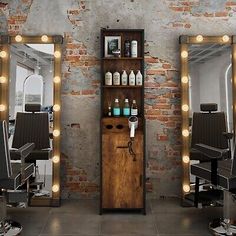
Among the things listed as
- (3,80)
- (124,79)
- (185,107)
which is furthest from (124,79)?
(3,80)

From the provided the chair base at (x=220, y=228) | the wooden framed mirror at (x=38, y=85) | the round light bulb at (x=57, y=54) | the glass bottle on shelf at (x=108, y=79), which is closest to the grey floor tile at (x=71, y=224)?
the wooden framed mirror at (x=38, y=85)

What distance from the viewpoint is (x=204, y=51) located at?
353 centimetres

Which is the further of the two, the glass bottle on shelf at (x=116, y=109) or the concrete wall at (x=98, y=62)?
the concrete wall at (x=98, y=62)

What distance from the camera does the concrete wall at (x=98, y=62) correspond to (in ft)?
11.9

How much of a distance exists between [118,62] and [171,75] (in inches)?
25.6

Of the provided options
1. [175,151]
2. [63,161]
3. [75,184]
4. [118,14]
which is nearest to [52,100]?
[63,161]

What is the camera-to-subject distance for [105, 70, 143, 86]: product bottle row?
135 inches

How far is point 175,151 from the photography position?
3662 mm

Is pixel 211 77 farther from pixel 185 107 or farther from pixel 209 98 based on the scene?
pixel 185 107

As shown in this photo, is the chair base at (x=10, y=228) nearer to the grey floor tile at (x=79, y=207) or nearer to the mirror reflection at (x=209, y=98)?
the grey floor tile at (x=79, y=207)

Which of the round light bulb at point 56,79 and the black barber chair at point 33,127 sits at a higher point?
the round light bulb at point 56,79

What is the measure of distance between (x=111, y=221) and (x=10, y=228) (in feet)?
3.02

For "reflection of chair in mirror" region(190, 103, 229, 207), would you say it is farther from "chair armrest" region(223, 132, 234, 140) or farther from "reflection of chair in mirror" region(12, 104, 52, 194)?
"reflection of chair in mirror" region(12, 104, 52, 194)

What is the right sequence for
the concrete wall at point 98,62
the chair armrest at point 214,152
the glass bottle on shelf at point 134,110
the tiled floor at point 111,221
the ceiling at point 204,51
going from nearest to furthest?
the chair armrest at point 214,152 < the tiled floor at point 111,221 < the glass bottle on shelf at point 134,110 < the ceiling at point 204,51 < the concrete wall at point 98,62
